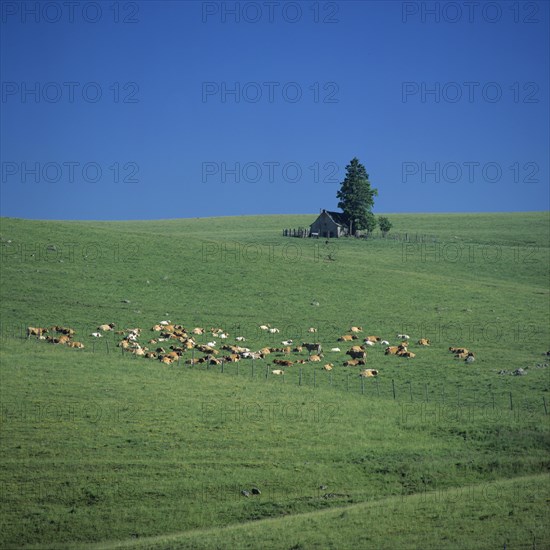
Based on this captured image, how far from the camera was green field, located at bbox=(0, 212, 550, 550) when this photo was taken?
29.6 metres

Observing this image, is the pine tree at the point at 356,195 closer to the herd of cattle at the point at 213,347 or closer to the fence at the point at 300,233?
the fence at the point at 300,233

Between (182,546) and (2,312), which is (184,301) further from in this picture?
(182,546)

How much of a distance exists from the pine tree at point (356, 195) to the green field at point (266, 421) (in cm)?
4369

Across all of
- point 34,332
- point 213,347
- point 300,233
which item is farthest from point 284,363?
point 300,233

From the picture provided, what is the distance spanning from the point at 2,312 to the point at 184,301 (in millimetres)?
14371

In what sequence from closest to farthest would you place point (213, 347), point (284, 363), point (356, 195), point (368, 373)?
point (368, 373), point (284, 363), point (213, 347), point (356, 195)

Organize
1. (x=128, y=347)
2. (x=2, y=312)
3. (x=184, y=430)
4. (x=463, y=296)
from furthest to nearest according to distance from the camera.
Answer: (x=463, y=296) → (x=2, y=312) → (x=128, y=347) → (x=184, y=430)

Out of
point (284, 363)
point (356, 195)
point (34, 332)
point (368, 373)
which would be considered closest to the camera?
point (368, 373)

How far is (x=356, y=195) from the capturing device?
381 ft

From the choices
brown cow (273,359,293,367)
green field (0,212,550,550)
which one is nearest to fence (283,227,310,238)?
green field (0,212,550,550)

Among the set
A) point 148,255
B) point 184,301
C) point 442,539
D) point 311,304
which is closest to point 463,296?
point 311,304

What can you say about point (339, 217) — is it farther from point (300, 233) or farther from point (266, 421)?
point (266, 421)

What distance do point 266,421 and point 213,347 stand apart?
14365 millimetres

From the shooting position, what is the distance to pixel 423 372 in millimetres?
47688
